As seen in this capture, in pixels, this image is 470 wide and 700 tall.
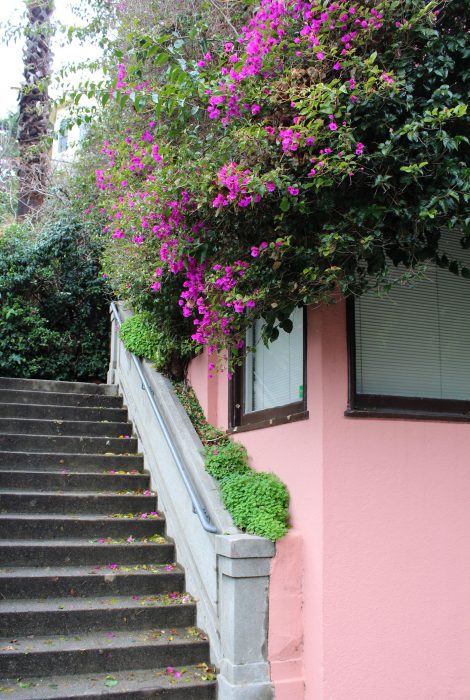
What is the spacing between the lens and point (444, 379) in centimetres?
419

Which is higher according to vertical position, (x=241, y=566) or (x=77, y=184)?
(x=77, y=184)

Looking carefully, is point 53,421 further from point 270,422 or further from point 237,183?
point 237,183

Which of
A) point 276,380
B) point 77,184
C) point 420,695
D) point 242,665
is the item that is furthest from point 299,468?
point 77,184

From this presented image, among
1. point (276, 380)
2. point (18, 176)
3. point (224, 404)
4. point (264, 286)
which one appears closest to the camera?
point (264, 286)

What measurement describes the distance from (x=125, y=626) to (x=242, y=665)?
0.99 meters

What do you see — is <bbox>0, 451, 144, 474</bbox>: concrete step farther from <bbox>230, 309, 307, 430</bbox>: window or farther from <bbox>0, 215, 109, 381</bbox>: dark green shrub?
<bbox>0, 215, 109, 381</bbox>: dark green shrub

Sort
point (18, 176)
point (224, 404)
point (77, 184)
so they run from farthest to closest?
point (18, 176) → point (77, 184) → point (224, 404)

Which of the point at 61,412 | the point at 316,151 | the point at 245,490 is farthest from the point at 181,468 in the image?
the point at 61,412

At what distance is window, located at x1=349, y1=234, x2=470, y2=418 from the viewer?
3.88m

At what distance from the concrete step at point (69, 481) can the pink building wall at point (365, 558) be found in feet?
7.05

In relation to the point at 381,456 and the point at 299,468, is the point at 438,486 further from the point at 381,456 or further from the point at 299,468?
the point at 299,468

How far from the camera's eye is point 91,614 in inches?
161

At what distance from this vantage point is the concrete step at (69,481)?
5227 millimetres

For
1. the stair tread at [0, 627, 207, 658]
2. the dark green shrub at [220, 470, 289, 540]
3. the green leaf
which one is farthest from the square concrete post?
the green leaf
